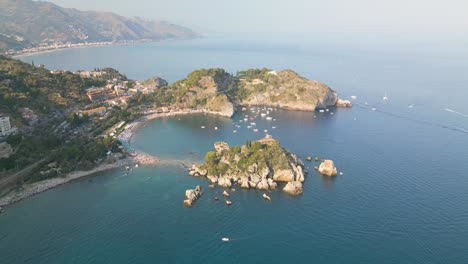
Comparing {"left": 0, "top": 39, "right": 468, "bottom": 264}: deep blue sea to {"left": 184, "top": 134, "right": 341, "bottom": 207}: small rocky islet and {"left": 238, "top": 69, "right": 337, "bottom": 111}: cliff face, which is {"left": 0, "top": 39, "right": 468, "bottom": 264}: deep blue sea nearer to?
{"left": 184, "top": 134, "right": 341, "bottom": 207}: small rocky islet

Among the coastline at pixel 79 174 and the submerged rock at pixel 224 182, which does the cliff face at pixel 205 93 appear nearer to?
the coastline at pixel 79 174

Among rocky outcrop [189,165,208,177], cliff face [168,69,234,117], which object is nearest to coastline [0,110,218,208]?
rocky outcrop [189,165,208,177]

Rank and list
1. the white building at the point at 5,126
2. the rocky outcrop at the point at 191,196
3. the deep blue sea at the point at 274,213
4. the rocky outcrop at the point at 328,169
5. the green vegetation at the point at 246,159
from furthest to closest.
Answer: the white building at the point at 5,126
the rocky outcrop at the point at 328,169
the green vegetation at the point at 246,159
the rocky outcrop at the point at 191,196
the deep blue sea at the point at 274,213

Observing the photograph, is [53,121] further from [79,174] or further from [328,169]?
[328,169]

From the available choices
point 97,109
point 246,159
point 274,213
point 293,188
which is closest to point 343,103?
point 246,159

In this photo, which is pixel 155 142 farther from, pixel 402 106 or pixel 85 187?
pixel 402 106

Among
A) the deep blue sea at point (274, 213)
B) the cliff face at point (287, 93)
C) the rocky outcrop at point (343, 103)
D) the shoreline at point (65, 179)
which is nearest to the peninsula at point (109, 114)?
the shoreline at point (65, 179)

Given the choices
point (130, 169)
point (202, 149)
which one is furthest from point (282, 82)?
point (130, 169)
